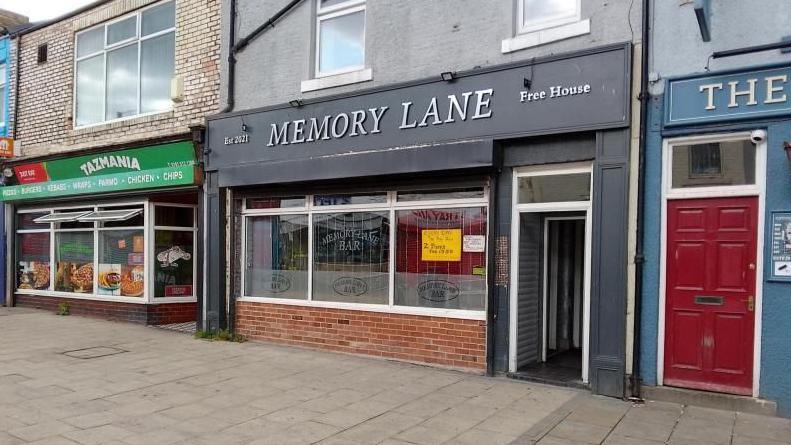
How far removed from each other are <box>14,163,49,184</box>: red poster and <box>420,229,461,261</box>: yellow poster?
9.47 metres

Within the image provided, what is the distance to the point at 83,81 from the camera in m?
12.7

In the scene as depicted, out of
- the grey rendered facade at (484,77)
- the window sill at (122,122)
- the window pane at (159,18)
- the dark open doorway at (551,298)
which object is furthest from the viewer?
the window pane at (159,18)

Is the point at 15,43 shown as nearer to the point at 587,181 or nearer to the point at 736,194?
the point at 587,181

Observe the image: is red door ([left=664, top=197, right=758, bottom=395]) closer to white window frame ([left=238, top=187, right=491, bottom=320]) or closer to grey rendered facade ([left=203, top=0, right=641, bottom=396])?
grey rendered facade ([left=203, top=0, right=641, bottom=396])

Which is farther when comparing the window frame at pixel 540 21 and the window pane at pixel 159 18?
the window pane at pixel 159 18

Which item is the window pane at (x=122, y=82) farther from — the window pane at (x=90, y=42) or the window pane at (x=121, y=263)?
the window pane at (x=121, y=263)

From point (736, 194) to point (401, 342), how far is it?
13.9ft

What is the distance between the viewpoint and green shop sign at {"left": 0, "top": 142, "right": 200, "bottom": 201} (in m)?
10.3

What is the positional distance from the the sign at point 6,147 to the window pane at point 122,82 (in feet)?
10.5

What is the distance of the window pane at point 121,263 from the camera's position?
11.4m

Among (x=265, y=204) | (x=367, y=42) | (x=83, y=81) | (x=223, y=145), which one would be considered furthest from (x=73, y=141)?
(x=367, y=42)

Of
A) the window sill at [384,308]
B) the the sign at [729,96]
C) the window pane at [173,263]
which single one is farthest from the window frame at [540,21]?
the window pane at [173,263]

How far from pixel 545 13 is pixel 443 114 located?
1.66 meters

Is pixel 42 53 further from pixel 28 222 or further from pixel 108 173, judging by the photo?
pixel 108 173
